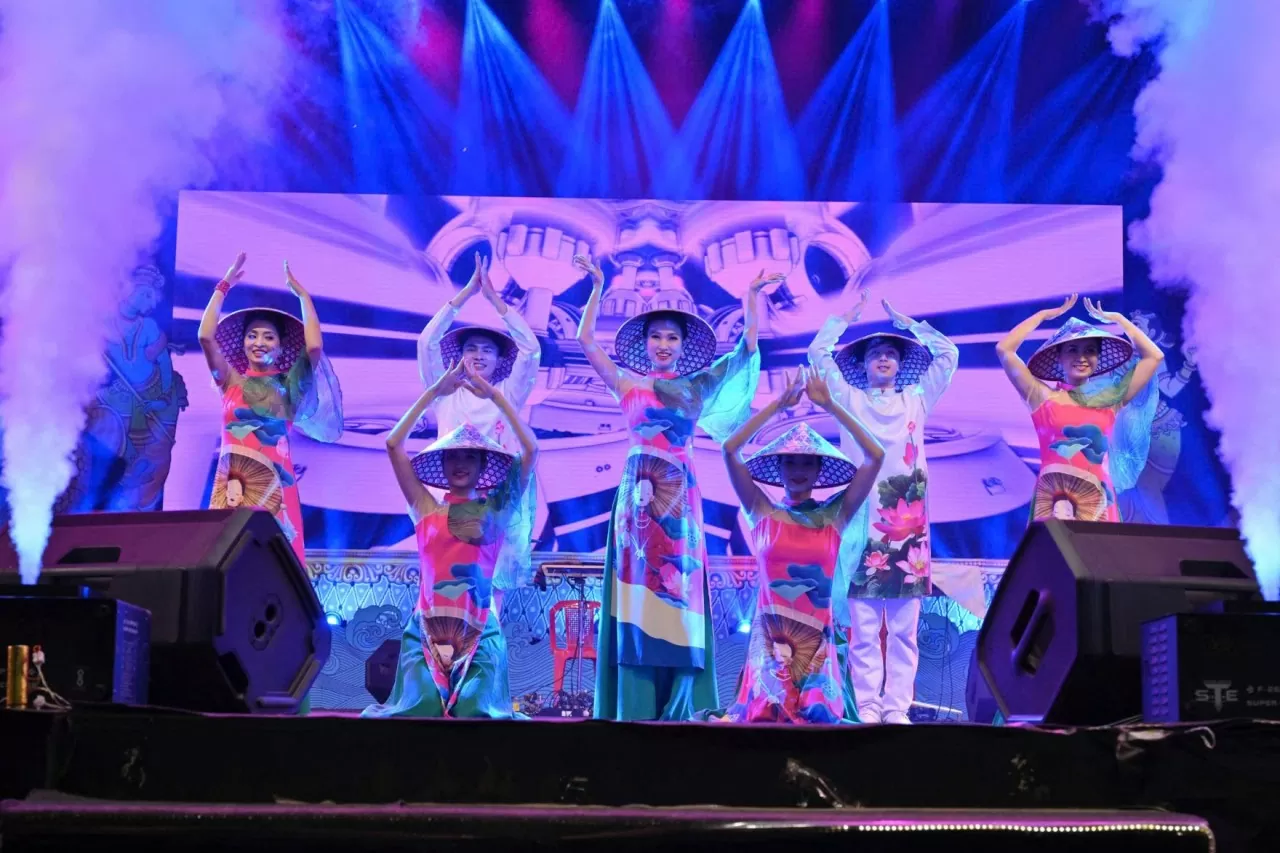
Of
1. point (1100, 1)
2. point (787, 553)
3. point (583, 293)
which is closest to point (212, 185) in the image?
point (583, 293)

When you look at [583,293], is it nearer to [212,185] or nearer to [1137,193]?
[212,185]

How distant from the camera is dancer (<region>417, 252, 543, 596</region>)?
484 centimetres

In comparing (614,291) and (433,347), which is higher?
(614,291)

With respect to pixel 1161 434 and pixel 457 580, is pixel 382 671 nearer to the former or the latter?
pixel 457 580

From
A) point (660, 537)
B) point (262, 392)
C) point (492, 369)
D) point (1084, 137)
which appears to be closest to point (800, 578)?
point (660, 537)

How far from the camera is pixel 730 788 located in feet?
7.66

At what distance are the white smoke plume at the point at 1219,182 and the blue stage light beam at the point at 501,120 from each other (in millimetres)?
2924

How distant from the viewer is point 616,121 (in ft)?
22.7

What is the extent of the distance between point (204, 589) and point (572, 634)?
3.72 m

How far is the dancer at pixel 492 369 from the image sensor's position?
4844mm

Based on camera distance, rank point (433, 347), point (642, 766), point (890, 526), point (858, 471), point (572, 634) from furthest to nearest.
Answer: point (572, 634) → point (890, 526) → point (433, 347) → point (858, 471) → point (642, 766)

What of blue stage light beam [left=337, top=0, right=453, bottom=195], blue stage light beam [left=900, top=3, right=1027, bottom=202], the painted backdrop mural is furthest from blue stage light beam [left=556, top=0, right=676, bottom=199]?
blue stage light beam [left=900, top=3, right=1027, bottom=202]

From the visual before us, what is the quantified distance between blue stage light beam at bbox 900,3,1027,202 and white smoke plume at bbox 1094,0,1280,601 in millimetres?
541

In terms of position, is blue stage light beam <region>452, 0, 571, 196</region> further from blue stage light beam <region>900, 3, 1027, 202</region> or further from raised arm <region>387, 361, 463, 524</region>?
raised arm <region>387, 361, 463, 524</region>
